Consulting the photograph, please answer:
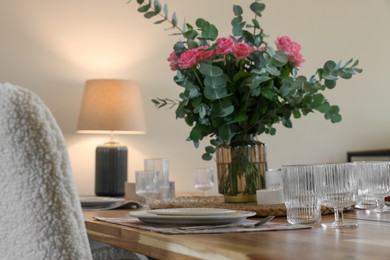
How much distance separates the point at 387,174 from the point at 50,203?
3.29ft

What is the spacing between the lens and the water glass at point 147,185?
7.73 ft

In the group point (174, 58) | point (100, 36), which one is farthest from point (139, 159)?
point (174, 58)

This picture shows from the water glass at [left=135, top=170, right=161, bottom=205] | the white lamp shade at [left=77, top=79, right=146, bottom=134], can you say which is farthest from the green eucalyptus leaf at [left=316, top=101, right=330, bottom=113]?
the white lamp shade at [left=77, top=79, right=146, bottom=134]

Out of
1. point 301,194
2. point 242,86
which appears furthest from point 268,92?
point 301,194

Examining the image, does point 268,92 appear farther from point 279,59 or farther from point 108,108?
point 108,108

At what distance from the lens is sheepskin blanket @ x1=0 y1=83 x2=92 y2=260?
2.55 feet

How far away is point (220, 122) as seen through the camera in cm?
189

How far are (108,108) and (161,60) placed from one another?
702 mm

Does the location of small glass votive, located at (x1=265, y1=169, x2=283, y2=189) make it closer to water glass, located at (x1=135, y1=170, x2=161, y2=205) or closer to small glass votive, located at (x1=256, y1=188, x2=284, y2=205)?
small glass votive, located at (x1=256, y1=188, x2=284, y2=205)

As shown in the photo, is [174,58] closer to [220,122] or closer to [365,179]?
[220,122]

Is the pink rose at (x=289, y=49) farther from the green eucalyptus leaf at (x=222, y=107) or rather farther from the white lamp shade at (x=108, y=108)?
the white lamp shade at (x=108, y=108)

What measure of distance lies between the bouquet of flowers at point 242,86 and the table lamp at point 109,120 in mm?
1582

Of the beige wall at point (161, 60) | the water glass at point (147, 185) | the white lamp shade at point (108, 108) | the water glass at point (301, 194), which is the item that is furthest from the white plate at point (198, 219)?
the beige wall at point (161, 60)

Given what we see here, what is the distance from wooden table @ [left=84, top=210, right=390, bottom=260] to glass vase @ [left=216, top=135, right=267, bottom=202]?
500mm
